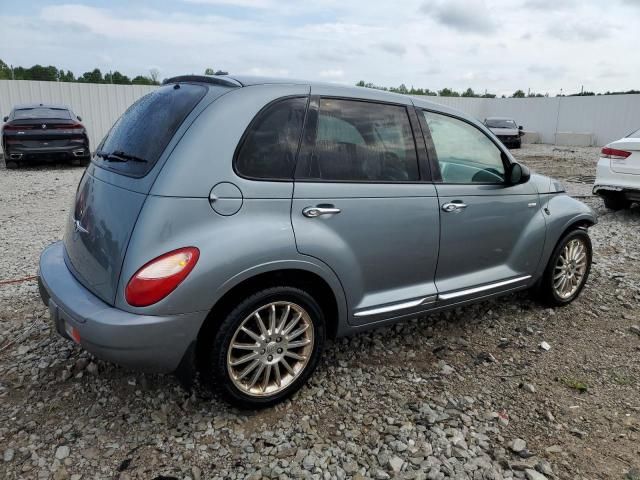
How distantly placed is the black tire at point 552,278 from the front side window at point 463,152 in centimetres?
95

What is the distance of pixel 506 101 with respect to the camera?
3025cm

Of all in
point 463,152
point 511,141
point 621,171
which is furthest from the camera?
point 511,141

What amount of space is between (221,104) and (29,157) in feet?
36.7

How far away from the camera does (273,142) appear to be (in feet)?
8.71

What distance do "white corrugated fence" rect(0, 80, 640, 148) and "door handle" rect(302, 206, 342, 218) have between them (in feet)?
34.9

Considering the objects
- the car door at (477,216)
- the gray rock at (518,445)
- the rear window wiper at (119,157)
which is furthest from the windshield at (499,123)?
the rear window wiper at (119,157)

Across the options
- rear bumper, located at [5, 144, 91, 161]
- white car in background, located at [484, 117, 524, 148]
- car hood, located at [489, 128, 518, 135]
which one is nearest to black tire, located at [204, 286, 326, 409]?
rear bumper, located at [5, 144, 91, 161]

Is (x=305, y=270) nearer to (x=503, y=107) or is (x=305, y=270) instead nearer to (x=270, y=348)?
(x=270, y=348)

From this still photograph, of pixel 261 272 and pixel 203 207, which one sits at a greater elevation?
pixel 203 207

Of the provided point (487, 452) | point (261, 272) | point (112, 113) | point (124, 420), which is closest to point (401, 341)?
point (487, 452)

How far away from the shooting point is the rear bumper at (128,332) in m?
2.31

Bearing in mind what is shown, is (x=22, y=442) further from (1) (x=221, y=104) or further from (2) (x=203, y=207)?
(1) (x=221, y=104)

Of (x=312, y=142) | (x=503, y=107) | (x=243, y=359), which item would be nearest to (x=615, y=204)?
(x=312, y=142)

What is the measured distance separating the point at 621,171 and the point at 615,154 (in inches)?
11.0
